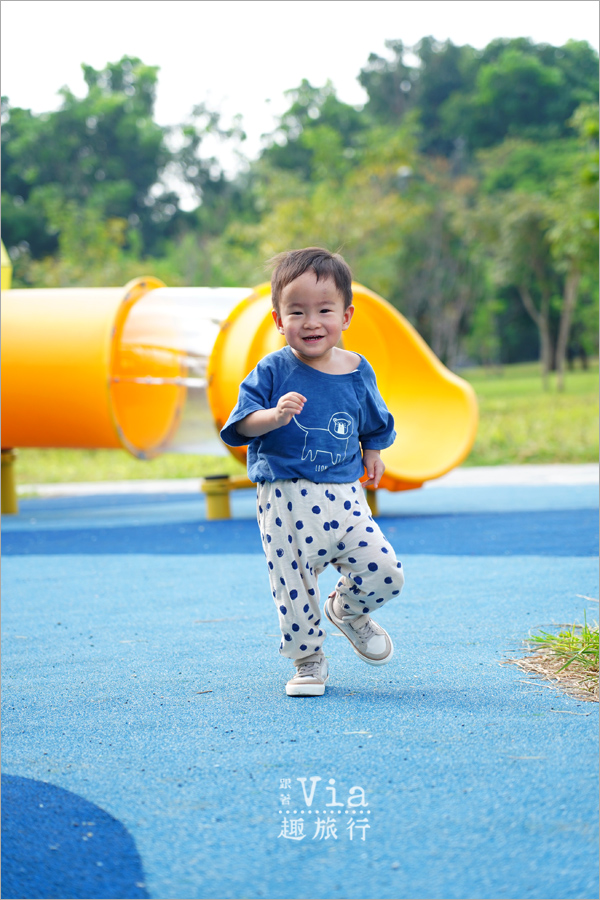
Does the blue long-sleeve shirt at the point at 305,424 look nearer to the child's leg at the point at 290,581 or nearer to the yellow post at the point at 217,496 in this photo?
the child's leg at the point at 290,581

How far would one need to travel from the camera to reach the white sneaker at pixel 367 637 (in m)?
3.06

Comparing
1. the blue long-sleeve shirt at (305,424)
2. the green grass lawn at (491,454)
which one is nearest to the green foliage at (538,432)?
the green grass lawn at (491,454)

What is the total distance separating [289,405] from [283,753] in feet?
2.96

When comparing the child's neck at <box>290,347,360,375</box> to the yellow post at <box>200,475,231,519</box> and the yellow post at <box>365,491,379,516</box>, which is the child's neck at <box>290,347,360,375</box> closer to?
the yellow post at <box>365,491,379,516</box>

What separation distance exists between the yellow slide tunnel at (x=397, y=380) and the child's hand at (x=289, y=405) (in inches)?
177

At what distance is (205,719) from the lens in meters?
2.65

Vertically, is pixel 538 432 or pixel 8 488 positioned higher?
pixel 8 488

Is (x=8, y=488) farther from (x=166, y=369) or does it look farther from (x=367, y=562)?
(x=367, y=562)

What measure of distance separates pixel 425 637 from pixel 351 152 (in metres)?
34.3

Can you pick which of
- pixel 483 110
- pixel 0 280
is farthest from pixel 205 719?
pixel 483 110

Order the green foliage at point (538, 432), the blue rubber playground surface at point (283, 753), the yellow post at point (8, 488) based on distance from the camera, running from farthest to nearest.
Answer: the green foliage at point (538, 432)
the yellow post at point (8, 488)
the blue rubber playground surface at point (283, 753)

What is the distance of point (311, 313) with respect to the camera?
9.45 ft

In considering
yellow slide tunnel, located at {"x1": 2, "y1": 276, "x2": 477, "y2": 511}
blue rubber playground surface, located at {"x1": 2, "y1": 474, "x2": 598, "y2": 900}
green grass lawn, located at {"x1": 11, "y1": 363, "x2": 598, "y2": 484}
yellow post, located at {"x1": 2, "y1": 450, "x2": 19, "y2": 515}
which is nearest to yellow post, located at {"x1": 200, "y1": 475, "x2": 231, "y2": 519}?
yellow slide tunnel, located at {"x1": 2, "y1": 276, "x2": 477, "y2": 511}

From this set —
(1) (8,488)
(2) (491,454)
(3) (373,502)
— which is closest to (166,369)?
(1) (8,488)
